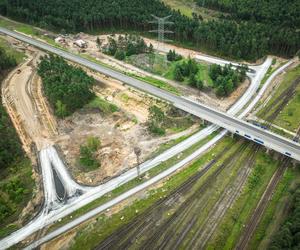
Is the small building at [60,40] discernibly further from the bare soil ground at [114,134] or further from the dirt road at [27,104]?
the bare soil ground at [114,134]

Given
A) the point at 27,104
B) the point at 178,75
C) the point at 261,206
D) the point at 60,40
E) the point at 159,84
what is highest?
the point at 178,75

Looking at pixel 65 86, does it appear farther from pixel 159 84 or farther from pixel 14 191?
pixel 14 191

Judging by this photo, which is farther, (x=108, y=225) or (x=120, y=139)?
(x=120, y=139)

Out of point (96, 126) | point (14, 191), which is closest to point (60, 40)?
point (96, 126)

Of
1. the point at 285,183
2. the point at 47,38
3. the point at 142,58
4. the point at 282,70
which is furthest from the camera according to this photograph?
the point at 47,38

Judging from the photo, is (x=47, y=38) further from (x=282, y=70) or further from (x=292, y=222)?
(x=292, y=222)

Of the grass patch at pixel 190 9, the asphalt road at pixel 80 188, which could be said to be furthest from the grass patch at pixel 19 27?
the asphalt road at pixel 80 188

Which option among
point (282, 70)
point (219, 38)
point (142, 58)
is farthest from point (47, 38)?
point (282, 70)
